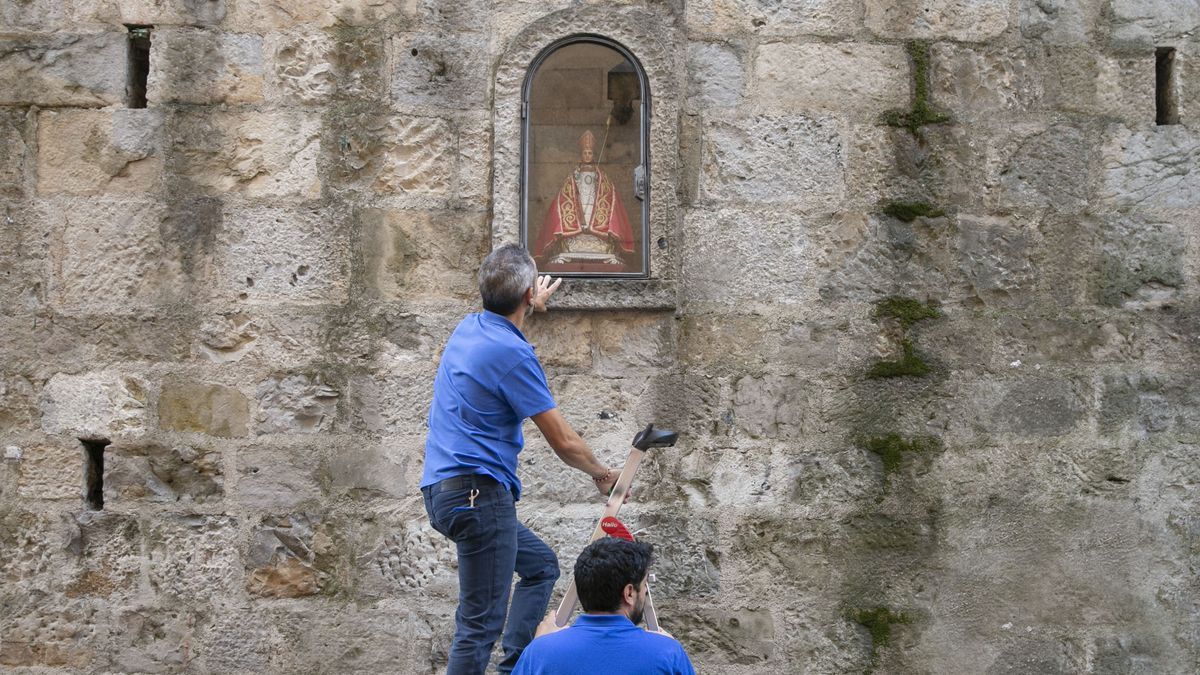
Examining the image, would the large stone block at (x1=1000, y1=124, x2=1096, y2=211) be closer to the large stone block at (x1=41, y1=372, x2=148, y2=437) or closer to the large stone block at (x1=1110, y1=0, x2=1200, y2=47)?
the large stone block at (x1=1110, y1=0, x2=1200, y2=47)

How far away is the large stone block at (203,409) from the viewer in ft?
15.1

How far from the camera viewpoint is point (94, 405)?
462cm

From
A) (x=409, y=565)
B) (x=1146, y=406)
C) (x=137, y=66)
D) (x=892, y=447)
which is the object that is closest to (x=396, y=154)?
(x=137, y=66)

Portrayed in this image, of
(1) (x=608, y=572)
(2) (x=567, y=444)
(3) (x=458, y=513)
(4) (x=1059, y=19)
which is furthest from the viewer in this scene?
(4) (x=1059, y=19)

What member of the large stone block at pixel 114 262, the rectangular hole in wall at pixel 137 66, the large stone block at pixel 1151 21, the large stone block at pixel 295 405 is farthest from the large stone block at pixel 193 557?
the large stone block at pixel 1151 21

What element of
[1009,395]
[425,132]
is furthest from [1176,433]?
[425,132]

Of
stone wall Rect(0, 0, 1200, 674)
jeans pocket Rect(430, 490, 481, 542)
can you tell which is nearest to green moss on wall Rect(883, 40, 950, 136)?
stone wall Rect(0, 0, 1200, 674)

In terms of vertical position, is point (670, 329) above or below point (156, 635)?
above

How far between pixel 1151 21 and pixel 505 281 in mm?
2737

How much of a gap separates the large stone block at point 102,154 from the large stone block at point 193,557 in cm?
122

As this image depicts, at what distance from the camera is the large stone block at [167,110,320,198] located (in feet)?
15.3

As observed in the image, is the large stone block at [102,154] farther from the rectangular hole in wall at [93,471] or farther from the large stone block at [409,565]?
the large stone block at [409,565]

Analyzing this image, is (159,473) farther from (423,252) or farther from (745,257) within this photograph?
(745,257)

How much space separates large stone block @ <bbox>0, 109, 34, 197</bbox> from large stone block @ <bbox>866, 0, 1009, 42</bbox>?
3101 millimetres
